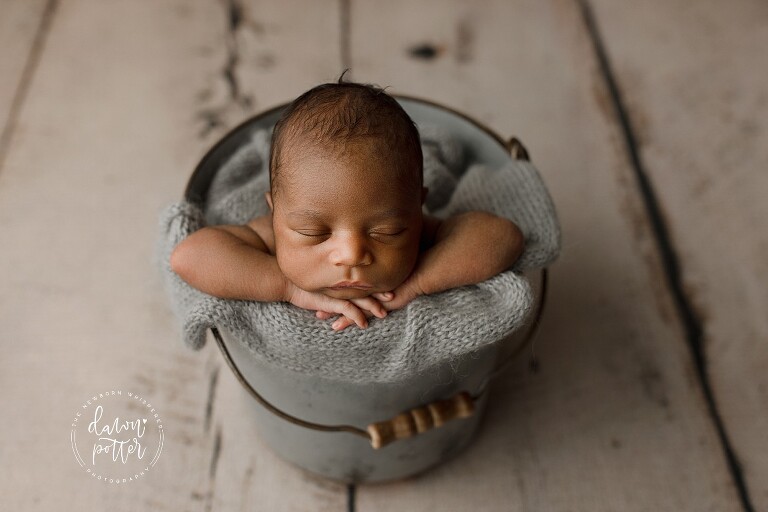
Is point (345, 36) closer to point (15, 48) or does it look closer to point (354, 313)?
point (15, 48)

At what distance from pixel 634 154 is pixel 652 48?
0.29 metres

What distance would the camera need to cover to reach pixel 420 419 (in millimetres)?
859

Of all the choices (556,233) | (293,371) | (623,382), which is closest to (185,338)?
(293,371)

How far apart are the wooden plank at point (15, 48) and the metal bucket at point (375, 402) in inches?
22.7

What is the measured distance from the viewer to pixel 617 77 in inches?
→ 57.4

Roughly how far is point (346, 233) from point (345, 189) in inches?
1.8

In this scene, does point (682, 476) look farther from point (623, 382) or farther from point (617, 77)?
point (617, 77)

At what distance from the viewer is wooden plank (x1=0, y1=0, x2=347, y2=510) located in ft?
3.34

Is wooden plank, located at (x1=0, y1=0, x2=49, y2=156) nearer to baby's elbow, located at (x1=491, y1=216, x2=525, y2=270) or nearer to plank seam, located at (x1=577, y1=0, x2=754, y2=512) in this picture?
baby's elbow, located at (x1=491, y1=216, x2=525, y2=270)

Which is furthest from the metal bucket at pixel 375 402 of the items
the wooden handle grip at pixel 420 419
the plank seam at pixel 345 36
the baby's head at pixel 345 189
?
the plank seam at pixel 345 36

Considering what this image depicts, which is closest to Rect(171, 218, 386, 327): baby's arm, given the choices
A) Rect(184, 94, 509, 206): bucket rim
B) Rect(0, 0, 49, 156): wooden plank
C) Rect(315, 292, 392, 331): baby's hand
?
Rect(315, 292, 392, 331): baby's hand

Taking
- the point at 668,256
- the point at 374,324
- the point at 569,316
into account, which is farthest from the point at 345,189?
the point at 668,256

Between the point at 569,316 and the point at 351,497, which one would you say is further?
the point at 569,316

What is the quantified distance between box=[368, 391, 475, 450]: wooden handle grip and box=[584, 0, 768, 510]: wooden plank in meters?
0.44
